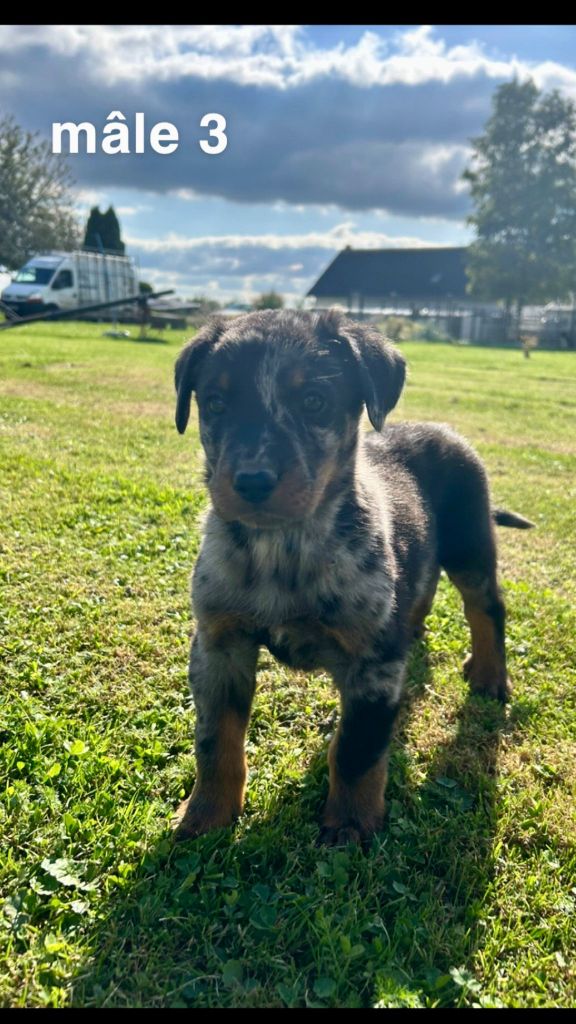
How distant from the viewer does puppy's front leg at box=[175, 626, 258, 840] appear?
2.74 m

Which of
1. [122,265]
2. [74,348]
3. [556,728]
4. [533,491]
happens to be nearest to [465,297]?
[122,265]

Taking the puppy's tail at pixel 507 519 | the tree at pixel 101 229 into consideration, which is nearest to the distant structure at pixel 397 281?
the tree at pixel 101 229

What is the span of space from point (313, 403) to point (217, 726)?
132 centimetres

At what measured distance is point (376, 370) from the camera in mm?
3123

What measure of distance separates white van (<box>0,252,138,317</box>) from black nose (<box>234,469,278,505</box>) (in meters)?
29.2

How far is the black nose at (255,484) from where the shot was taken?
2.50 m

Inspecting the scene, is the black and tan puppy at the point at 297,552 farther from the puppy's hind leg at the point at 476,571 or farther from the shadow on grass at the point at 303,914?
the puppy's hind leg at the point at 476,571

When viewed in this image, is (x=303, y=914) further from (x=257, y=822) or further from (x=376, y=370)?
(x=376, y=370)

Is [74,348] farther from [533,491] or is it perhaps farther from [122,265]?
[122,265]

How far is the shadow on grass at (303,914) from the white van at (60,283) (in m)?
29.5

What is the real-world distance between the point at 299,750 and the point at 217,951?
3.60 ft

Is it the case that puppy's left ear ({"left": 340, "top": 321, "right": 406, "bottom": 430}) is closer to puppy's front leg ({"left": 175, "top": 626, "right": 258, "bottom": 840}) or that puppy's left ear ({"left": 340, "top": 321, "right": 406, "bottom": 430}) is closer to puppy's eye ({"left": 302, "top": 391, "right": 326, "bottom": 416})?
puppy's eye ({"left": 302, "top": 391, "right": 326, "bottom": 416})

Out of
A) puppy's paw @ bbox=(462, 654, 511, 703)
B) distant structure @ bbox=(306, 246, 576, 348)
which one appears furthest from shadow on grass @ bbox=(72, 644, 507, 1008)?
distant structure @ bbox=(306, 246, 576, 348)
